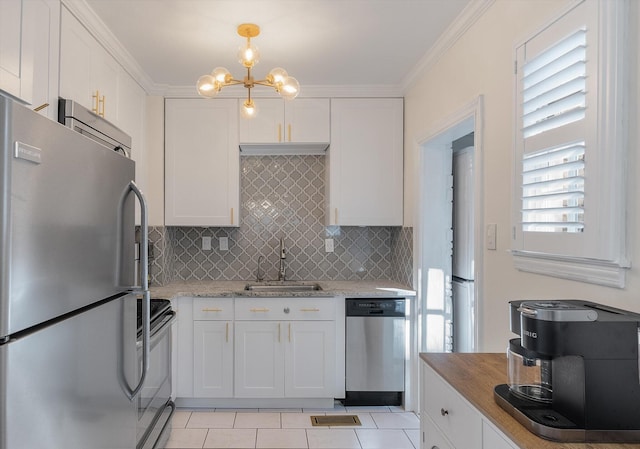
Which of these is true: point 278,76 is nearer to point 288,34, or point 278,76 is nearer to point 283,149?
point 288,34

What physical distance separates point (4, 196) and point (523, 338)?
3.89ft

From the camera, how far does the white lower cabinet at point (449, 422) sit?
1.14 metres

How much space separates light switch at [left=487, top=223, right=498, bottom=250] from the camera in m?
2.03

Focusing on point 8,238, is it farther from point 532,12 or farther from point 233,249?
point 233,249

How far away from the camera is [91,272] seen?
113cm

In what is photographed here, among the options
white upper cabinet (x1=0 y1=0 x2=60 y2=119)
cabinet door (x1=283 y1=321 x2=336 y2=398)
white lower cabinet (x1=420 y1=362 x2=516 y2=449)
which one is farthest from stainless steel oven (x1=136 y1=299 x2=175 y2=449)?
white lower cabinet (x1=420 y1=362 x2=516 y2=449)

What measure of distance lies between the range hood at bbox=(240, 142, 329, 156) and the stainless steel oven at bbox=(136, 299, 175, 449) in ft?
5.52

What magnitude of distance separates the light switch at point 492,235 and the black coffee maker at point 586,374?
947 millimetres

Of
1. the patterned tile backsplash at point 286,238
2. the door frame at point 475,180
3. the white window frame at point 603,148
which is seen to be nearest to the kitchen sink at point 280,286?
the patterned tile backsplash at point 286,238

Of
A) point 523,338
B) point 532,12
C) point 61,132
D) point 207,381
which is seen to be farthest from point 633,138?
point 207,381

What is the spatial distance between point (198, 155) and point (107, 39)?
116cm

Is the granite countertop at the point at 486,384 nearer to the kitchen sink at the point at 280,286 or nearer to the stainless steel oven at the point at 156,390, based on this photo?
the stainless steel oven at the point at 156,390

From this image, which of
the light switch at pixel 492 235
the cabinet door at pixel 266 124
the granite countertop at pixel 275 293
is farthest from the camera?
the cabinet door at pixel 266 124

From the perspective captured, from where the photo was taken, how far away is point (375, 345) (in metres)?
3.33
